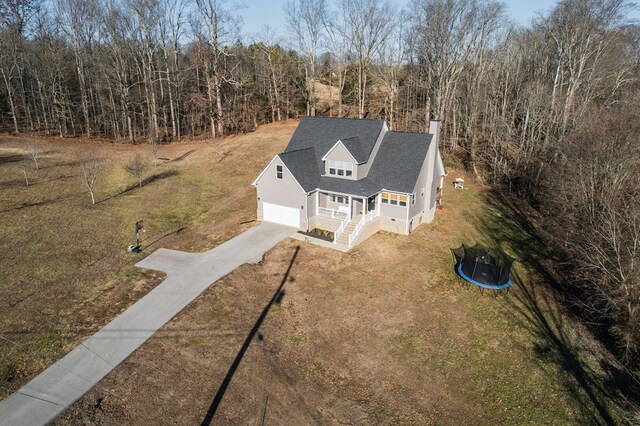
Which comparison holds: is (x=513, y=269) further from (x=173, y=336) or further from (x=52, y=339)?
(x=52, y=339)

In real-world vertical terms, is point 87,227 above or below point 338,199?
below

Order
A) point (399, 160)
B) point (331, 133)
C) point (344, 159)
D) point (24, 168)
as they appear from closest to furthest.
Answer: point (344, 159) < point (399, 160) < point (331, 133) < point (24, 168)

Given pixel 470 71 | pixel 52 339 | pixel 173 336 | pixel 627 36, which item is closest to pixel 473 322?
pixel 173 336

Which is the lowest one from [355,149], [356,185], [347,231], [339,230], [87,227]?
[347,231]

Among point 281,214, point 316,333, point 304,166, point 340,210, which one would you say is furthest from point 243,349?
point 304,166

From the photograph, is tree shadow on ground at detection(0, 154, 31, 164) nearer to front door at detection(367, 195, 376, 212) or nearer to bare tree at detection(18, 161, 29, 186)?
bare tree at detection(18, 161, 29, 186)

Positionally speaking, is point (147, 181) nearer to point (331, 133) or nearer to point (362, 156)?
point (331, 133)

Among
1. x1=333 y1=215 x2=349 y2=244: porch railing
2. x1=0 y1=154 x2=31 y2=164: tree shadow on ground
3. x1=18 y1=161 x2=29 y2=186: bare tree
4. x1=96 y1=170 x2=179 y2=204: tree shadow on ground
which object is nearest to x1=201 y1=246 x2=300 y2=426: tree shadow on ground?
x1=333 y1=215 x2=349 y2=244: porch railing
